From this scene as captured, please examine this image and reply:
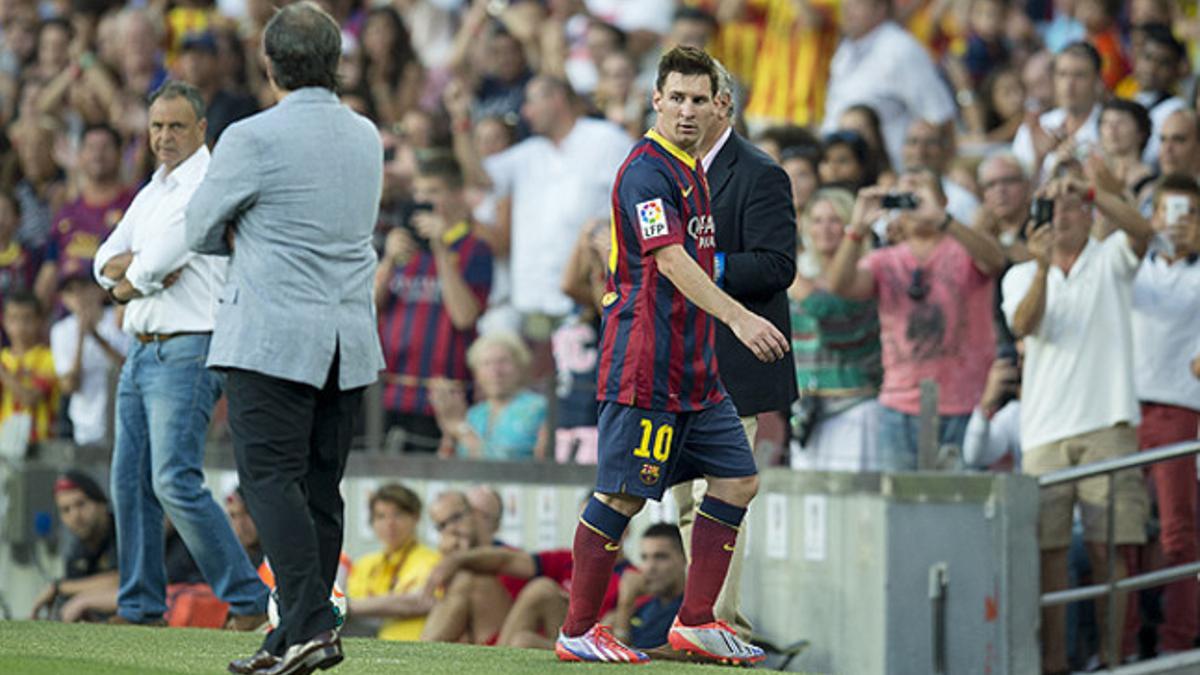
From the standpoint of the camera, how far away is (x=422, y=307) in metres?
14.1

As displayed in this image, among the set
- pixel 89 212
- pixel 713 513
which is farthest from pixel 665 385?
pixel 89 212

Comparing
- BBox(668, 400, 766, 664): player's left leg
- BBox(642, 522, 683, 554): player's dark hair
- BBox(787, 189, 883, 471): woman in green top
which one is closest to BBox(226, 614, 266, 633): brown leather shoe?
BBox(668, 400, 766, 664): player's left leg

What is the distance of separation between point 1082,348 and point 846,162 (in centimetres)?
233

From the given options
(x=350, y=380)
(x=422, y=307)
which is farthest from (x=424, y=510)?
(x=350, y=380)

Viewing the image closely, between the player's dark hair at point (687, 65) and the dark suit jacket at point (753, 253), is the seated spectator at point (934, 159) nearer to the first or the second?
the dark suit jacket at point (753, 253)

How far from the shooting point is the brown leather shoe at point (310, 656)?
7031 mm

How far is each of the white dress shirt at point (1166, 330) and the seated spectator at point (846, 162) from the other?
1.95 m

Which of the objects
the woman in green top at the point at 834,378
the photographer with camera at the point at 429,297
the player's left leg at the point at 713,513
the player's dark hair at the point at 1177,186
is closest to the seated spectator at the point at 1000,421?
the woman in green top at the point at 834,378

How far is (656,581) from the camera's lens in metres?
11.6

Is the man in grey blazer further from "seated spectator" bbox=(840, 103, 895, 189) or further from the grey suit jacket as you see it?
"seated spectator" bbox=(840, 103, 895, 189)

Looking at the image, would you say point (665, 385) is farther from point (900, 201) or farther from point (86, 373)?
point (86, 373)

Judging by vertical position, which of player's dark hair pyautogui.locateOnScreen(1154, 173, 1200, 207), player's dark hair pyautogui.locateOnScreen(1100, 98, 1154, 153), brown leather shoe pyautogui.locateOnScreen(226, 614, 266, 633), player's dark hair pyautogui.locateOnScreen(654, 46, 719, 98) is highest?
player's dark hair pyautogui.locateOnScreen(1100, 98, 1154, 153)

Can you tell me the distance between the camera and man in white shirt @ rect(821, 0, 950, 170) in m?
14.9

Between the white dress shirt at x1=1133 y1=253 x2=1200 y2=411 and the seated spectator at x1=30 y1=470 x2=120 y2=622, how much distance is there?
19.8ft
